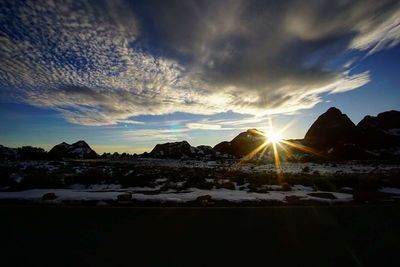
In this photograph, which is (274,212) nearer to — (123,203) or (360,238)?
(360,238)

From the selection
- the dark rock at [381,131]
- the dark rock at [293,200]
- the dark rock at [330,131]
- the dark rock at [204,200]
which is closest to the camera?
the dark rock at [204,200]

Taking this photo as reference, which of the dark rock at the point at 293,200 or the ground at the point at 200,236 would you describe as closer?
the ground at the point at 200,236

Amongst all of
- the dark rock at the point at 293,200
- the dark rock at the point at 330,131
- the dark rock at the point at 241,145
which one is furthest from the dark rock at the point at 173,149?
the dark rock at the point at 293,200

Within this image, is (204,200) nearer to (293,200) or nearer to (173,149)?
(293,200)

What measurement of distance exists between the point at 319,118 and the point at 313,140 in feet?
69.0

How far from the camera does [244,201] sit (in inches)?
245

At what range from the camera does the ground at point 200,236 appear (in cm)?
344

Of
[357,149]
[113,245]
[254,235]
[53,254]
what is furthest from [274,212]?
[357,149]

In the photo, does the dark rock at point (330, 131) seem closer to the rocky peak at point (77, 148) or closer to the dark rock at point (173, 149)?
the dark rock at point (173, 149)

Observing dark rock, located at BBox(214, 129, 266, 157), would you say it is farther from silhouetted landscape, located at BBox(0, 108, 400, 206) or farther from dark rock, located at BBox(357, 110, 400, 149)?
dark rock, located at BBox(357, 110, 400, 149)

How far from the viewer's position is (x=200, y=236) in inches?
152

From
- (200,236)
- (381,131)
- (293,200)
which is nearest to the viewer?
(200,236)

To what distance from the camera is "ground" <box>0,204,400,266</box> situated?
3443 mm

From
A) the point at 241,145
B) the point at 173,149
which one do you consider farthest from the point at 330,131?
the point at 173,149
